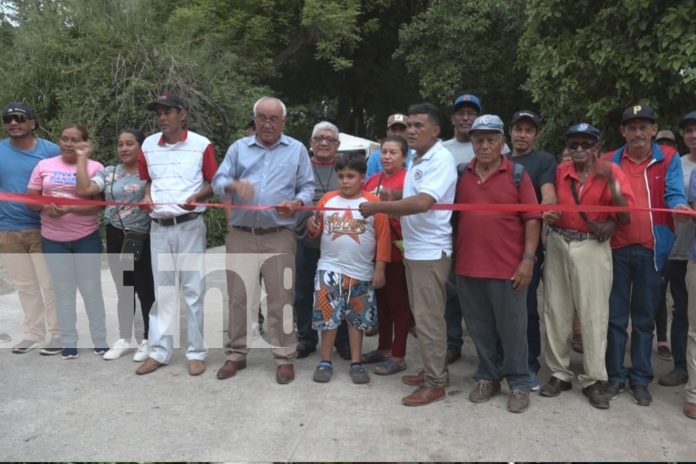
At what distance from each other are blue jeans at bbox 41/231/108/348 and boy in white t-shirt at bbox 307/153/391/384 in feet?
6.36

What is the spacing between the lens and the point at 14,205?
4.83 metres

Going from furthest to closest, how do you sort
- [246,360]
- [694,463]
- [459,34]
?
[459,34]
[246,360]
[694,463]

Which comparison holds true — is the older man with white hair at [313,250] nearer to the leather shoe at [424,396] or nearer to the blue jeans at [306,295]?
the blue jeans at [306,295]

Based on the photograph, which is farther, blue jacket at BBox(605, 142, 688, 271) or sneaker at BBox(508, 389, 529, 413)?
blue jacket at BBox(605, 142, 688, 271)

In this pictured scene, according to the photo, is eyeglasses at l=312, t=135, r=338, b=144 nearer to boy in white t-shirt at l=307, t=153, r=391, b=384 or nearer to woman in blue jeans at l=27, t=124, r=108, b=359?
boy in white t-shirt at l=307, t=153, r=391, b=384

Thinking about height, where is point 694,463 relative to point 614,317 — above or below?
below

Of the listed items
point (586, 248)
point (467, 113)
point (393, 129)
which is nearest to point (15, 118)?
point (393, 129)

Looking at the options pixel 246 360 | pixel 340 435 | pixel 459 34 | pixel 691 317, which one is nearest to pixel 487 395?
pixel 340 435

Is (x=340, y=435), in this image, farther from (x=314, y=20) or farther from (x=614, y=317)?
(x=314, y=20)

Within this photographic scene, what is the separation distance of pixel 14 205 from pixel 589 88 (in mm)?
6322

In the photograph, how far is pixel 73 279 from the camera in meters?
4.88

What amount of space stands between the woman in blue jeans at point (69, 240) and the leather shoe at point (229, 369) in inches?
48.8

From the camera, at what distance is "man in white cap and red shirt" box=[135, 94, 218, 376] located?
4438 mm

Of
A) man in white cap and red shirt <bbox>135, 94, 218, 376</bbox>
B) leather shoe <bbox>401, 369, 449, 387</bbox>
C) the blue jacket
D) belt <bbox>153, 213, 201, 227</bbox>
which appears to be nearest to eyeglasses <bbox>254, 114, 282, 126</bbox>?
man in white cap and red shirt <bbox>135, 94, 218, 376</bbox>
